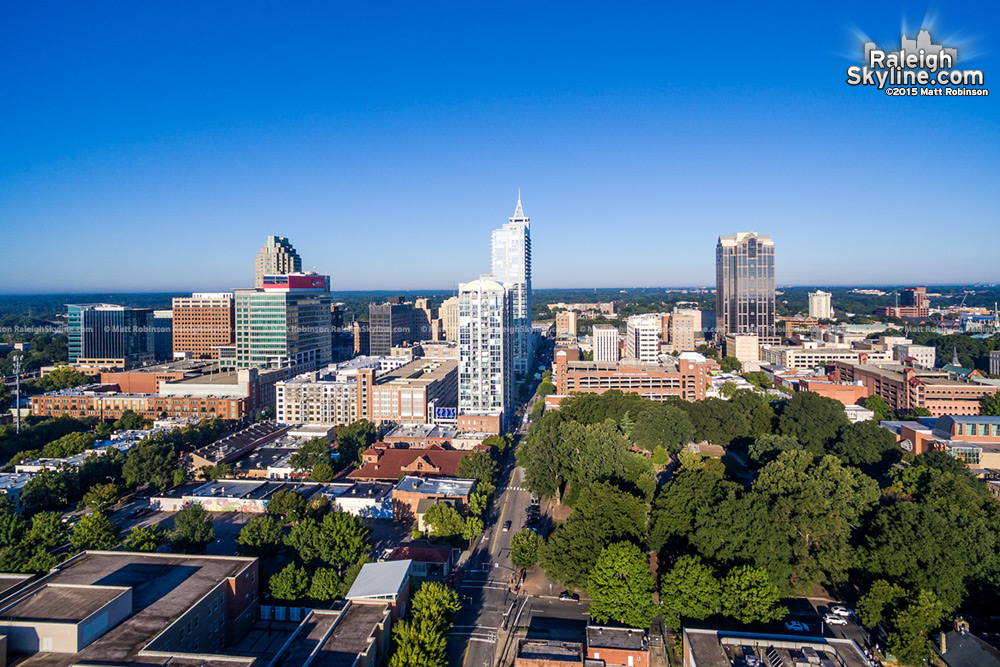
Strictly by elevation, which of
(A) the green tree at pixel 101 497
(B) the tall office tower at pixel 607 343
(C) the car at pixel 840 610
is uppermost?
(B) the tall office tower at pixel 607 343

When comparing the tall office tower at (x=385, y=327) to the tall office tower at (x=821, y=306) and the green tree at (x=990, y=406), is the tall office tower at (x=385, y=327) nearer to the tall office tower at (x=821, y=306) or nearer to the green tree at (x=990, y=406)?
the green tree at (x=990, y=406)

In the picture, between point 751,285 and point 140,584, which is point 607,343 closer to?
point 751,285

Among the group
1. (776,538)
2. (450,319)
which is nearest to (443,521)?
(776,538)

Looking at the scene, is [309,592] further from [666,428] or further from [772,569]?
[666,428]

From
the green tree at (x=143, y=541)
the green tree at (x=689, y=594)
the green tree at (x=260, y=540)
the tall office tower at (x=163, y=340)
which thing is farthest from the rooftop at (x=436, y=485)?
the tall office tower at (x=163, y=340)

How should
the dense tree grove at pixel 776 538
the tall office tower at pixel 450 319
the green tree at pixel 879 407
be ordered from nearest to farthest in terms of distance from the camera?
the dense tree grove at pixel 776 538 < the green tree at pixel 879 407 < the tall office tower at pixel 450 319

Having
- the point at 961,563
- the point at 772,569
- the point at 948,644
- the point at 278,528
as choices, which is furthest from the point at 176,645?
the point at 961,563

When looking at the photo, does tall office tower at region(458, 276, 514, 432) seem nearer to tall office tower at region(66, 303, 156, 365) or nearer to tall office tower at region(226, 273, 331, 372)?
tall office tower at region(226, 273, 331, 372)

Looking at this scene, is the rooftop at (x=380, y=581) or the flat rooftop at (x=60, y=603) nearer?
the flat rooftop at (x=60, y=603)
